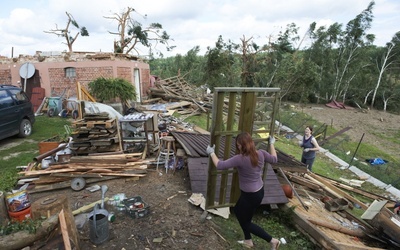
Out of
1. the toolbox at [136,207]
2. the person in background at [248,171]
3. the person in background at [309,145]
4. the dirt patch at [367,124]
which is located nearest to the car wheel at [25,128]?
the toolbox at [136,207]

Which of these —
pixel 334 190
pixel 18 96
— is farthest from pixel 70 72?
pixel 334 190

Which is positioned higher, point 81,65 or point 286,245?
point 81,65

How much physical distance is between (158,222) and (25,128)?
8.63 m

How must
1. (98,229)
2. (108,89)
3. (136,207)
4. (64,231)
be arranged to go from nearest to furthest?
(64,231), (98,229), (136,207), (108,89)

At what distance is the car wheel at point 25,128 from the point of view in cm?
955

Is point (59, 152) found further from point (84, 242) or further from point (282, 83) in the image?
point (282, 83)

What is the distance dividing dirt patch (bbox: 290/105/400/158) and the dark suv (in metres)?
20.4

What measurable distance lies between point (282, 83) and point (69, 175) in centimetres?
2250

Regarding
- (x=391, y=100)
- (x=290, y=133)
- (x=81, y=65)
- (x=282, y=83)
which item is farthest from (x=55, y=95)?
(x=391, y=100)

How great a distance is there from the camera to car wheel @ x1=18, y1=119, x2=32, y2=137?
955cm

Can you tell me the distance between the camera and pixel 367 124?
82.7 feet

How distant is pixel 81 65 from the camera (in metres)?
15.3

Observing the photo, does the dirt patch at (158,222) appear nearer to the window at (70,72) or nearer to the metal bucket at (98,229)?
the metal bucket at (98,229)

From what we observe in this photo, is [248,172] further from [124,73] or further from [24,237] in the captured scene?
[124,73]
